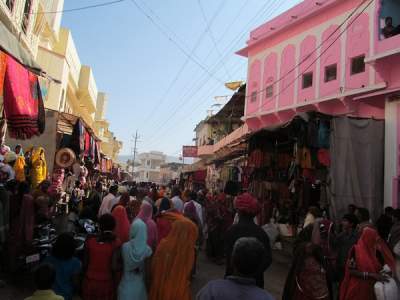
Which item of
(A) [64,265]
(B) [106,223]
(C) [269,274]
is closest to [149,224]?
(B) [106,223]

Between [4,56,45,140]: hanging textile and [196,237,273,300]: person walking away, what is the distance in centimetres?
364

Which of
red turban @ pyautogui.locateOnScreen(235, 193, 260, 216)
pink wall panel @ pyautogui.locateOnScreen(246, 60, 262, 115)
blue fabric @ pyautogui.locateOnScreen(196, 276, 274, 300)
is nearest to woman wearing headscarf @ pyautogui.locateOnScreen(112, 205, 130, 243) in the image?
red turban @ pyautogui.locateOnScreen(235, 193, 260, 216)

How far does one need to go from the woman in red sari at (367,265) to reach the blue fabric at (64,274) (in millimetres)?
3077

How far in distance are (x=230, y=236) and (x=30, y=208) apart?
343 cm

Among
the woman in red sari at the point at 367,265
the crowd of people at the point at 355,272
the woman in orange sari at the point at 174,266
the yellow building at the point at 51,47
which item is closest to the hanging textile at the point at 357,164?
the crowd of people at the point at 355,272

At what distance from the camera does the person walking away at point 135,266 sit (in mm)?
4215

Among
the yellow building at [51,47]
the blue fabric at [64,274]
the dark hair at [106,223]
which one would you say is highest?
the yellow building at [51,47]

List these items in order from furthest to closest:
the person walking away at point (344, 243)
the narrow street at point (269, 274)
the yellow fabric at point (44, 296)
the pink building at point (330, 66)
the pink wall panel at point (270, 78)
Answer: the pink wall panel at point (270, 78) < the pink building at point (330, 66) < the narrow street at point (269, 274) < the person walking away at point (344, 243) < the yellow fabric at point (44, 296)

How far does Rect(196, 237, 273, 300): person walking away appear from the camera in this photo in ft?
7.39

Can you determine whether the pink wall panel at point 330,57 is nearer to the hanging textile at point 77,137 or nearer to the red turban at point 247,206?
the hanging textile at point 77,137

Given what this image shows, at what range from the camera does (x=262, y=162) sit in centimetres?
1077

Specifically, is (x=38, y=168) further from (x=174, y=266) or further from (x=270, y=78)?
(x=270, y=78)

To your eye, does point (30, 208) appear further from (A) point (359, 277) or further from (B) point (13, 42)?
(A) point (359, 277)

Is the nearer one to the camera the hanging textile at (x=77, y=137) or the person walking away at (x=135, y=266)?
the person walking away at (x=135, y=266)
